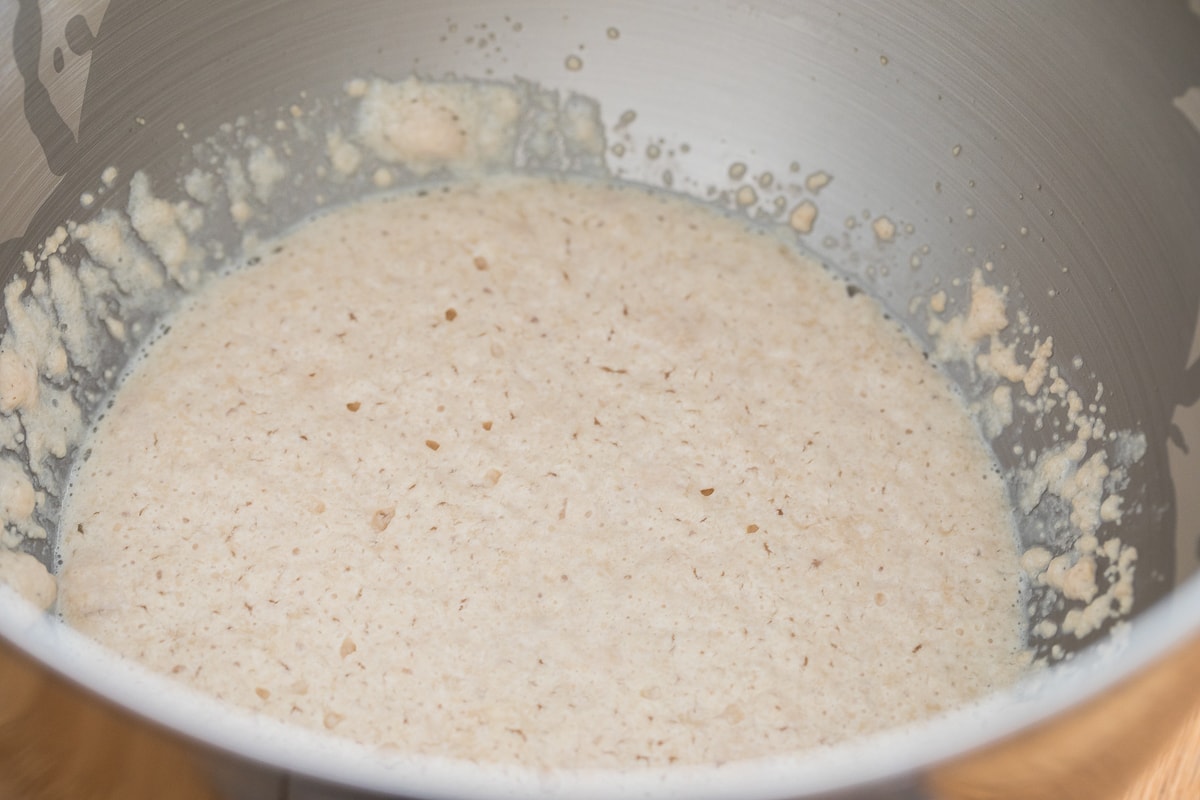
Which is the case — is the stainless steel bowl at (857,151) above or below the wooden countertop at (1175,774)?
above

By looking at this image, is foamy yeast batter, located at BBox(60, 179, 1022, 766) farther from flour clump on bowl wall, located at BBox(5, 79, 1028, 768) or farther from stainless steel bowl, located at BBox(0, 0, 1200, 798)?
stainless steel bowl, located at BBox(0, 0, 1200, 798)

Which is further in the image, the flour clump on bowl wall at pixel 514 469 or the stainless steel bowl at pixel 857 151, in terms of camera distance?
the flour clump on bowl wall at pixel 514 469

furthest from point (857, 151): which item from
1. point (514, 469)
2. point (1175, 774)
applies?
point (1175, 774)

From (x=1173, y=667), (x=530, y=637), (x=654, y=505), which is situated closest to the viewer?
(x=1173, y=667)

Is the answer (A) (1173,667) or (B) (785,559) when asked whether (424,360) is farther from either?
(A) (1173,667)

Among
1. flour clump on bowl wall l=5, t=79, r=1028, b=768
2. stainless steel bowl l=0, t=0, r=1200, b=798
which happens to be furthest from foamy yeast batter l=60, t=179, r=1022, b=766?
stainless steel bowl l=0, t=0, r=1200, b=798

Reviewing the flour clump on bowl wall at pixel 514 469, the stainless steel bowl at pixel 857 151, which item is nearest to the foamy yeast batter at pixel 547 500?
the flour clump on bowl wall at pixel 514 469

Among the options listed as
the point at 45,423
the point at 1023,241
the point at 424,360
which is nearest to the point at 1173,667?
the point at 1023,241

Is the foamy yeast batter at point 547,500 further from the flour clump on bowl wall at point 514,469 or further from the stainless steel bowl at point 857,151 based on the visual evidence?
the stainless steel bowl at point 857,151
